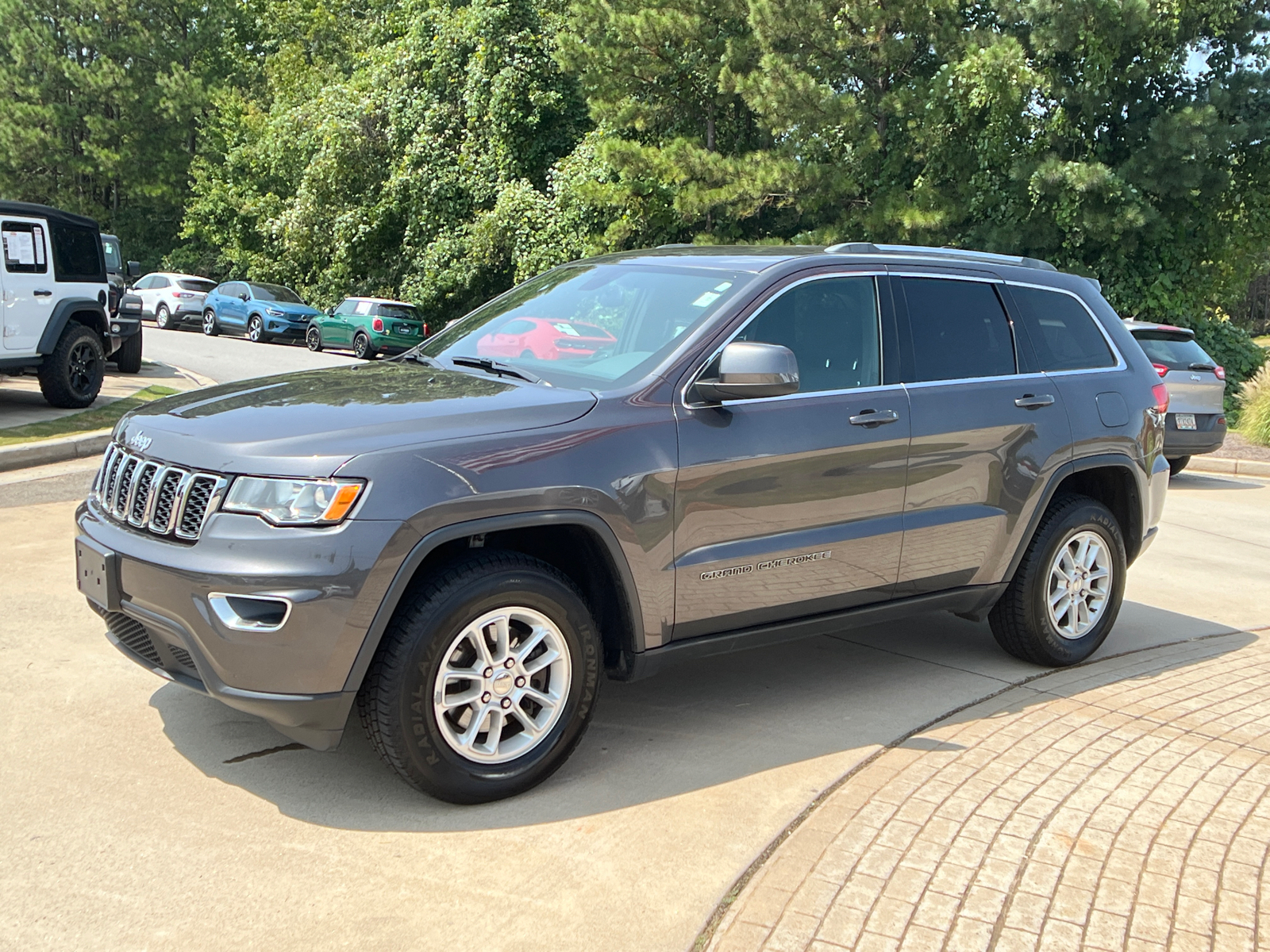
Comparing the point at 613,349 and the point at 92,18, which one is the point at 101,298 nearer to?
the point at 613,349

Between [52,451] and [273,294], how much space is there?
74.0 feet

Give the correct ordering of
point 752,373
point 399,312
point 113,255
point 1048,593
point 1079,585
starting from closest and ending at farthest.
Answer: point 752,373 → point 1048,593 → point 1079,585 → point 113,255 → point 399,312

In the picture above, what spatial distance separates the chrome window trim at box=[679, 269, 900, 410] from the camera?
4426mm

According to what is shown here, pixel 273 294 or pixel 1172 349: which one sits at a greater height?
pixel 1172 349

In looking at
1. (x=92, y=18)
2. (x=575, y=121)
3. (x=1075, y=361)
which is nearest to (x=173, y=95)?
(x=92, y=18)

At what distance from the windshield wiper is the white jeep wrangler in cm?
853

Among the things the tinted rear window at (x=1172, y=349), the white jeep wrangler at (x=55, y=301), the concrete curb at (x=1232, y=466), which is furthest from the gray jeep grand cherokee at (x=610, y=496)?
the concrete curb at (x=1232, y=466)

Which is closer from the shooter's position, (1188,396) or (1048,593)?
(1048,593)

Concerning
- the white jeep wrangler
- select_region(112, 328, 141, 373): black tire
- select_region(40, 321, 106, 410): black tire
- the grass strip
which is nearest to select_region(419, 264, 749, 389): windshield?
the grass strip

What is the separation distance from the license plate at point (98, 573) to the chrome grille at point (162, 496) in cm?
13

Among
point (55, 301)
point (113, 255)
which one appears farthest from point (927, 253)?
point (113, 255)

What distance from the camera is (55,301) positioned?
40.1ft

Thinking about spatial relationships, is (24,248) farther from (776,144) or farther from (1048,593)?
(776,144)

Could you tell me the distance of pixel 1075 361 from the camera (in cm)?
584
